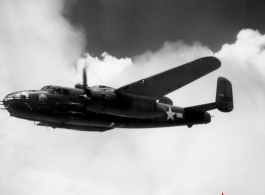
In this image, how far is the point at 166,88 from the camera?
1376 cm

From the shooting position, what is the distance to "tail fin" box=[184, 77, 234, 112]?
16.8 m

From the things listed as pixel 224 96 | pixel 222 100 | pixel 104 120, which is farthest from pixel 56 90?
pixel 224 96

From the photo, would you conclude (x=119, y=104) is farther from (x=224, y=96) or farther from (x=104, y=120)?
(x=224, y=96)

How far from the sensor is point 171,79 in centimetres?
1320

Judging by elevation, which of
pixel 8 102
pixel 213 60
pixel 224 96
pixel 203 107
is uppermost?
pixel 213 60

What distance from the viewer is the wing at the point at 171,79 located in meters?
12.4

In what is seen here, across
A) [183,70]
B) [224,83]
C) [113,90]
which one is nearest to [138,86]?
[113,90]

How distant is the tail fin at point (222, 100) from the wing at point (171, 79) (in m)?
3.59

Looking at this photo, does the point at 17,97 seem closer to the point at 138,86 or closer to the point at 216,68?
the point at 138,86

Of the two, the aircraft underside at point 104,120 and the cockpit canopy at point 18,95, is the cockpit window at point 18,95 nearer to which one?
the cockpit canopy at point 18,95

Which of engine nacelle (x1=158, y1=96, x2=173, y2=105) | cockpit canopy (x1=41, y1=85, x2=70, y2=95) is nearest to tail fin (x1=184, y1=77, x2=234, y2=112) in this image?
engine nacelle (x1=158, y1=96, x2=173, y2=105)

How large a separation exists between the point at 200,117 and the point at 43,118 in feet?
29.2

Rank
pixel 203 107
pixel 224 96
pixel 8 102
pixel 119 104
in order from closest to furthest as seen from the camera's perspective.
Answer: pixel 8 102, pixel 119 104, pixel 203 107, pixel 224 96

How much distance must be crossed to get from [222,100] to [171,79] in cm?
565
